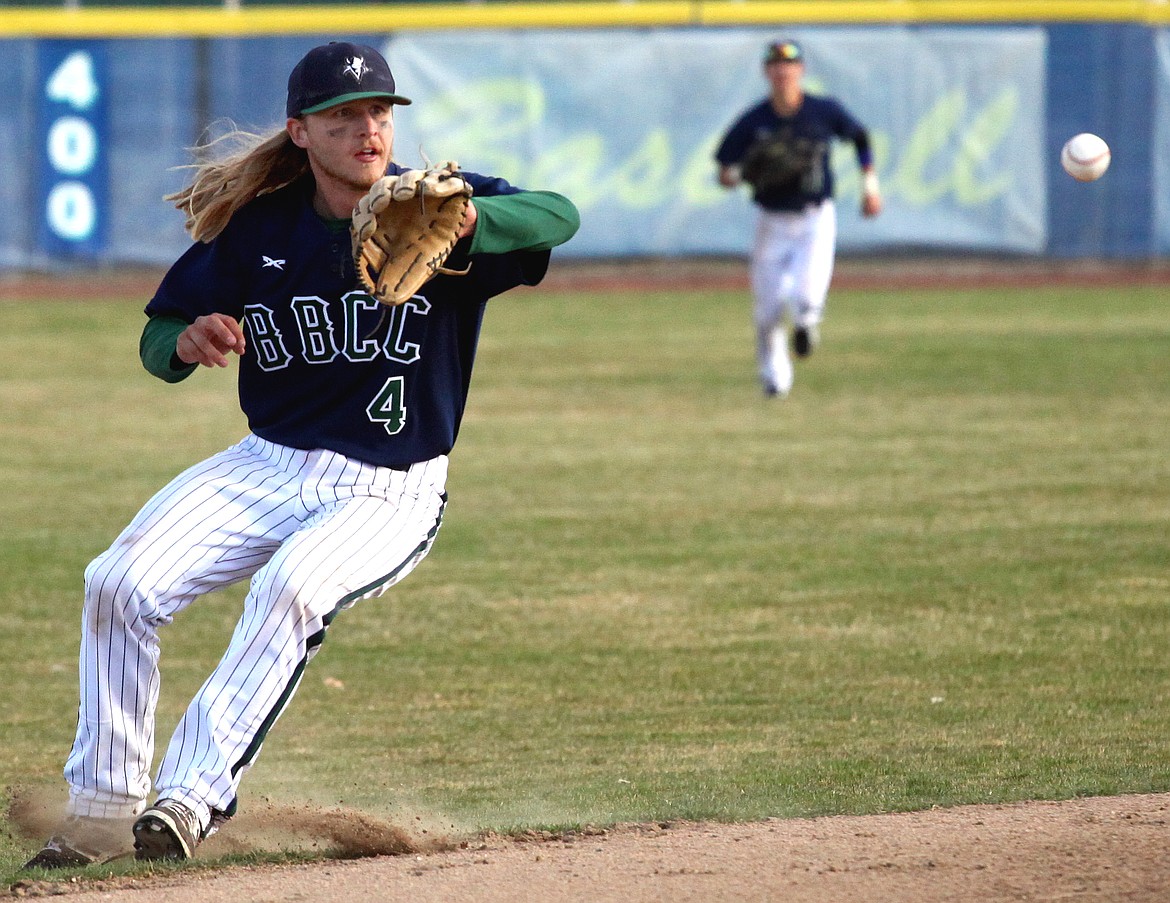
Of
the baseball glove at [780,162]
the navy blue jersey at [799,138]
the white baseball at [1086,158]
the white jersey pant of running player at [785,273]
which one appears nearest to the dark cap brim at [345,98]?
the white baseball at [1086,158]

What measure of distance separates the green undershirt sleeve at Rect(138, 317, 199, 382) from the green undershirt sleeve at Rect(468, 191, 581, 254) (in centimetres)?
72

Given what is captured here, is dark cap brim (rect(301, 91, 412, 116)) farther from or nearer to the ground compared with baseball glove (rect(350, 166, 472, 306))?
farther from the ground

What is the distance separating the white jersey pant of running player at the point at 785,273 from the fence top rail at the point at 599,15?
9199 mm

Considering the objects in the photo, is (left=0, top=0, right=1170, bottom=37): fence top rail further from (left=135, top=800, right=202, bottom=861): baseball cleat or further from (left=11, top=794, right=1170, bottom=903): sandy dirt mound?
(left=135, top=800, right=202, bottom=861): baseball cleat

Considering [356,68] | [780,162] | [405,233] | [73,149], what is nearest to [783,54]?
[780,162]

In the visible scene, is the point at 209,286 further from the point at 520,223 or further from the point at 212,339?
the point at 520,223

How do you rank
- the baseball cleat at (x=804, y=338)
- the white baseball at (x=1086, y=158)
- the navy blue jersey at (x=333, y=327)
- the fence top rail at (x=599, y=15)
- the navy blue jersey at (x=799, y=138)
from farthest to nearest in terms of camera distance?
the fence top rail at (x=599, y=15)
the baseball cleat at (x=804, y=338)
the navy blue jersey at (x=799, y=138)
the white baseball at (x=1086, y=158)
the navy blue jersey at (x=333, y=327)

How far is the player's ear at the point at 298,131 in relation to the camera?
164 inches

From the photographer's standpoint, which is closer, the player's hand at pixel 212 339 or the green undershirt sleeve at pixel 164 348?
the player's hand at pixel 212 339

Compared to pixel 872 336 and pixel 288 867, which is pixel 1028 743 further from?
pixel 872 336

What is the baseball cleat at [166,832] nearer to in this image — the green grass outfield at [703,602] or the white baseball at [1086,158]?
the green grass outfield at [703,602]

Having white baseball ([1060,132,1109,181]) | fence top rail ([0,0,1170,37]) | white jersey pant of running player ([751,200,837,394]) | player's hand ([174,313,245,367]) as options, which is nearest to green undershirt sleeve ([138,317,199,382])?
player's hand ([174,313,245,367])

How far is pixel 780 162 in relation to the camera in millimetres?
12133

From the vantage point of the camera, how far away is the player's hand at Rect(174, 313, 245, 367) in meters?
3.92
